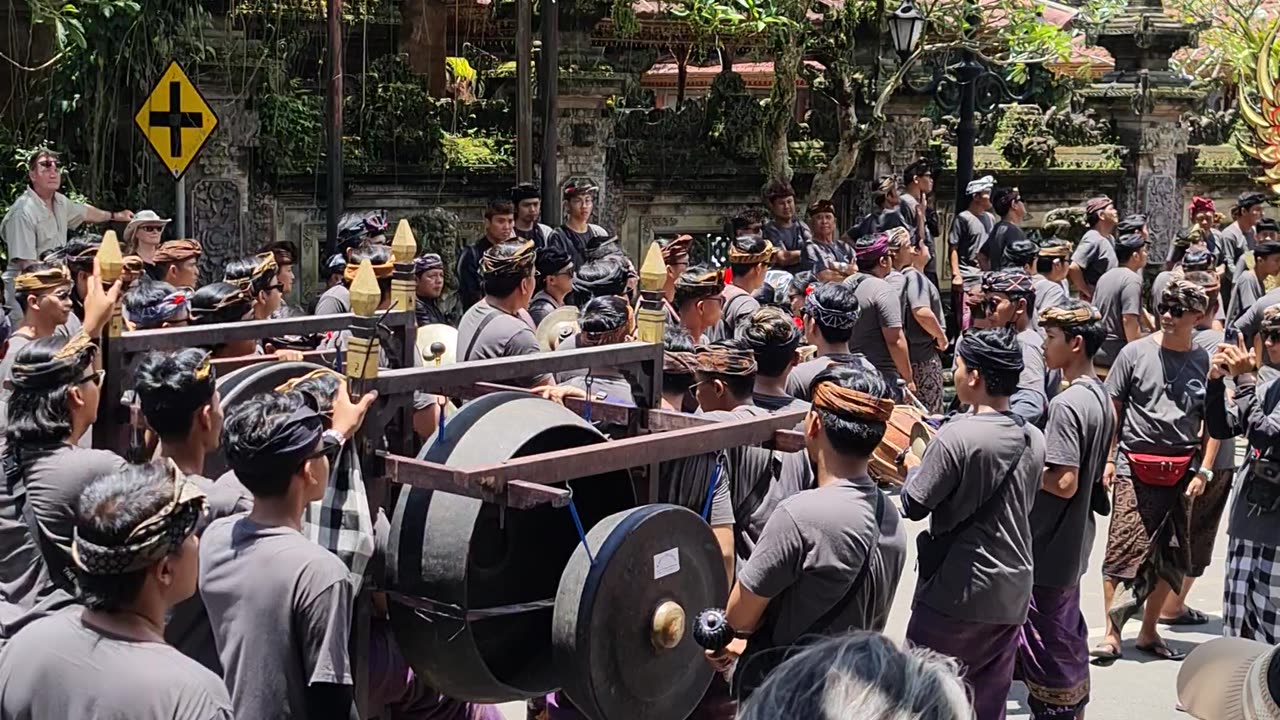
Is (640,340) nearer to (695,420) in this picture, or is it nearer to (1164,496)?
(695,420)

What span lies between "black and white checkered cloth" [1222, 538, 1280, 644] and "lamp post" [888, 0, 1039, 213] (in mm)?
9106

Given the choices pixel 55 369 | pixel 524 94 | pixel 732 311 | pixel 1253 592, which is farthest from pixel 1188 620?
pixel 524 94

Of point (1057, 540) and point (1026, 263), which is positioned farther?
point (1026, 263)

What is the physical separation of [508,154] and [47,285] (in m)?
8.81

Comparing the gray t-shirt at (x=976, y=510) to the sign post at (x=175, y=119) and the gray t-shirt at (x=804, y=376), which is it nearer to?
the gray t-shirt at (x=804, y=376)

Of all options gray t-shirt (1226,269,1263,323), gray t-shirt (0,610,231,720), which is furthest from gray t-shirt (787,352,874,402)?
gray t-shirt (1226,269,1263,323)

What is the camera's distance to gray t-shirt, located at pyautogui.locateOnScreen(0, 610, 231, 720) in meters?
3.47

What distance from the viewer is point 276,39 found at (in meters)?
14.9

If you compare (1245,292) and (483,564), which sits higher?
(1245,292)

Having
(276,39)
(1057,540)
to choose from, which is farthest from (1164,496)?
(276,39)

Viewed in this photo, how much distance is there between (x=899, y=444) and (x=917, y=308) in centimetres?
392

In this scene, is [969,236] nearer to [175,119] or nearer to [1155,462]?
[1155,462]

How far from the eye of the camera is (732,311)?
9.50 metres

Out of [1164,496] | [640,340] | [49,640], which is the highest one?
[640,340]
